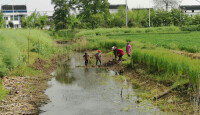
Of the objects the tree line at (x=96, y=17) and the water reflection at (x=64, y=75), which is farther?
the tree line at (x=96, y=17)

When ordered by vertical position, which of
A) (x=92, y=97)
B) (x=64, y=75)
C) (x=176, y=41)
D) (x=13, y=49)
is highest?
(x=13, y=49)

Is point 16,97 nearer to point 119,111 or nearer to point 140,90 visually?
point 119,111

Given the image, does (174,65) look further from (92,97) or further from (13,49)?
(13,49)

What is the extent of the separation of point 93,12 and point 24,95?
164 ft

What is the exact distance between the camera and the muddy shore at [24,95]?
10.6 m

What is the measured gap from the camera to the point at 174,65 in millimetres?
13188

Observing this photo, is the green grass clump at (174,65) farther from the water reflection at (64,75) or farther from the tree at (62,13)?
the tree at (62,13)

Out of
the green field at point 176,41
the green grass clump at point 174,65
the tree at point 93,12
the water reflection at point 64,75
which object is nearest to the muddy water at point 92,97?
the water reflection at point 64,75

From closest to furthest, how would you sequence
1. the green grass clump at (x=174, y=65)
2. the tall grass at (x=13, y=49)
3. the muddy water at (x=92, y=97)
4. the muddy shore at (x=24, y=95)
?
the muddy shore at (x=24, y=95)
the muddy water at (x=92, y=97)
the green grass clump at (x=174, y=65)
the tall grass at (x=13, y=49)

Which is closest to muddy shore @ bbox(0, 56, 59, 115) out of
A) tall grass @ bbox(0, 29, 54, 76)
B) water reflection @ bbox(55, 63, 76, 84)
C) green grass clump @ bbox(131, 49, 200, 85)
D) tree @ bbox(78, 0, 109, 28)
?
water reflection @ bbox(55, 63, 76, 84)

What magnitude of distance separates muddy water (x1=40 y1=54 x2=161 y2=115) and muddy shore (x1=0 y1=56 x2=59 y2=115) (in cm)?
38

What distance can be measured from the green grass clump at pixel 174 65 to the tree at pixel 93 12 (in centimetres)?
4289

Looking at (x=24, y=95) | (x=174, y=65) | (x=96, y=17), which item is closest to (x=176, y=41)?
(x=174, y=65)

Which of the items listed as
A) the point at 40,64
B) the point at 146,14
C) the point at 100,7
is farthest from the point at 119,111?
the point at 146,14
